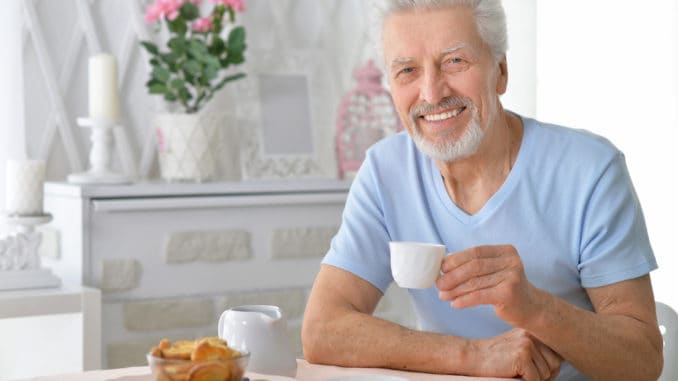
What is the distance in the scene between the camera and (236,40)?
2.72 metres

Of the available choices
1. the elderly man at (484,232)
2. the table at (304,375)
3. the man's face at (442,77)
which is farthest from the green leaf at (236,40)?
the table at (304,375)

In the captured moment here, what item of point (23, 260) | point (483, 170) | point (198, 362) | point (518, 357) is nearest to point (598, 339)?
point (518, 357)

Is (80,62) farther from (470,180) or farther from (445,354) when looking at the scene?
(445,354)

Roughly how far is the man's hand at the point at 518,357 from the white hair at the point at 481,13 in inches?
Answer: 18.6

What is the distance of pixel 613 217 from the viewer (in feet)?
4.95

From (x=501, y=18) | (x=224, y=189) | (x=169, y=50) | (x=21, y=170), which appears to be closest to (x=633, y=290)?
(x=501, y=18)

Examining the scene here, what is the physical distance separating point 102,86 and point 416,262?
1.52 m

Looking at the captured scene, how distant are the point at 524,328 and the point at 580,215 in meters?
0.24

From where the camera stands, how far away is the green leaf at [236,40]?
2.72 metres

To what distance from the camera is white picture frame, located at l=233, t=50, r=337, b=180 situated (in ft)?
9.43

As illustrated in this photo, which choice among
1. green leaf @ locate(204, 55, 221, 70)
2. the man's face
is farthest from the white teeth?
green leaf @ locate(204, 55, 221, 70)

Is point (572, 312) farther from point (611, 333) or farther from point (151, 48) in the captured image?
point (151, 48)

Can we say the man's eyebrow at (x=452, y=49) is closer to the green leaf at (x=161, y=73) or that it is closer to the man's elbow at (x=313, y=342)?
the man's elbow at (x=313, y=342)

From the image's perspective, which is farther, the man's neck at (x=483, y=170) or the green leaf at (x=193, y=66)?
the green leaf at (x=193, y=66)
